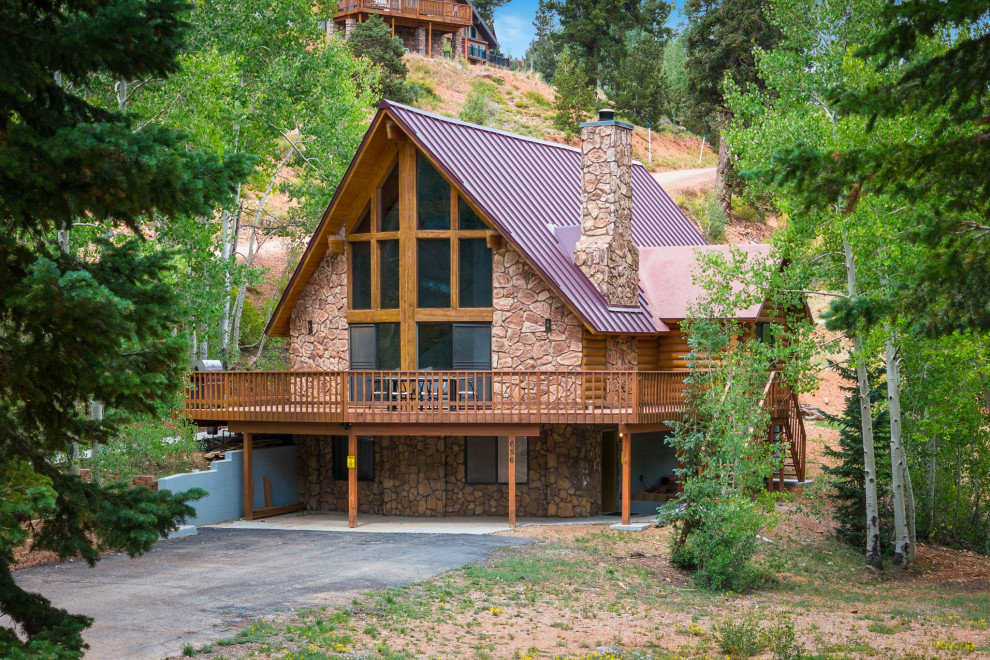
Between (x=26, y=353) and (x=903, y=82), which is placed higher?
(x=903, y=82)

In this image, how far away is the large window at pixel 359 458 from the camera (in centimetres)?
2427

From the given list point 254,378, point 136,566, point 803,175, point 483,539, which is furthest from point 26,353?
point 254,378

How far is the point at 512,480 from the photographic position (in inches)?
853

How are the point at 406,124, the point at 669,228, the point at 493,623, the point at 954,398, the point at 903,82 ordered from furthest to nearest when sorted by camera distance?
the point at 669,228, the point at 406,124, the point at 954,398, the point at 493,623, the point at 903,82

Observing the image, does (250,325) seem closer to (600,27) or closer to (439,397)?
(439,397)

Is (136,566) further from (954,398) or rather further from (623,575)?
(954,398)

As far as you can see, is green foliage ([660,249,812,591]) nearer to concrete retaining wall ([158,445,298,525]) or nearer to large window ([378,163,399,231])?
large window ([378,163,399,231])

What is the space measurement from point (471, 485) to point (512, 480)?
2134 millimetres

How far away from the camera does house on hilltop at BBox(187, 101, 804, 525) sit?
21.7 meters

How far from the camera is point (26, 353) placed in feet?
24.4

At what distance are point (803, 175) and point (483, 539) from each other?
1221cm

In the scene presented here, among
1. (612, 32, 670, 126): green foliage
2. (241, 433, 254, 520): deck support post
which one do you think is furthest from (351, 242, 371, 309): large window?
(612, 32, 670, 126): green foliage

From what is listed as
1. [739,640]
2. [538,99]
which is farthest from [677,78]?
[739,640]

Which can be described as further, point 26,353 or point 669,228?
point 669,228
